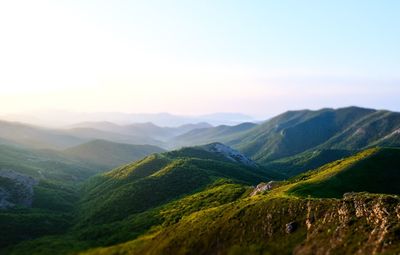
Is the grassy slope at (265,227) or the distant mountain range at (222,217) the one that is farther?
the distant mountain range at (222,217)

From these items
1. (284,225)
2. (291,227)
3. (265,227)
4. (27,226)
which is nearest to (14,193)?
(27,226)

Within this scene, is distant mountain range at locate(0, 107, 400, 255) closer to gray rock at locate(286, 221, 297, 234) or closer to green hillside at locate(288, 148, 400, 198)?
gray rock at locate(286, 221, 297, 234)

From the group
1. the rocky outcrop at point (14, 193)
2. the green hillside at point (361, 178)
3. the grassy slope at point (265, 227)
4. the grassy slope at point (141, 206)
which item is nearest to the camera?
the grassy slope at point (265, 227)

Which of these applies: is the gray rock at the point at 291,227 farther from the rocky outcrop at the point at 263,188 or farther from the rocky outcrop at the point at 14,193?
the rocky outcrop at the point at 14,193

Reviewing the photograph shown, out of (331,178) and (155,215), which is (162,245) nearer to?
(155,215)

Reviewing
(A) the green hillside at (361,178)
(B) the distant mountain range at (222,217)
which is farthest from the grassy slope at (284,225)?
(A) the green hillside at (361,178)

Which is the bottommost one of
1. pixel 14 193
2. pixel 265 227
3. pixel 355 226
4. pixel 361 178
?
pixel 14 193

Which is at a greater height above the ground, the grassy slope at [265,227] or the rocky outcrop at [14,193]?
the grassy slope at [265,227]

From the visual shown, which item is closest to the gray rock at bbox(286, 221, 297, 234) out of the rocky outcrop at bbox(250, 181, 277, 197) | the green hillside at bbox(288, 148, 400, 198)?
the green hillside at bbox(288, 148, 400, 198)

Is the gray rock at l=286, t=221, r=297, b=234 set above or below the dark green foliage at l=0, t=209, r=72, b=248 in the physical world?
above

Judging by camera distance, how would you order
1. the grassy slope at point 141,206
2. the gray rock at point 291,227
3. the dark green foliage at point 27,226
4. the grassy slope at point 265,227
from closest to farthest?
the grassy slope at point 265,227 < the gray rock at point 291,227 < the grassy slope at point 141,206 < the dark green foliage at point 27,226

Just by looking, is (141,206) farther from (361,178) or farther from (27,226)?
(361,178)
